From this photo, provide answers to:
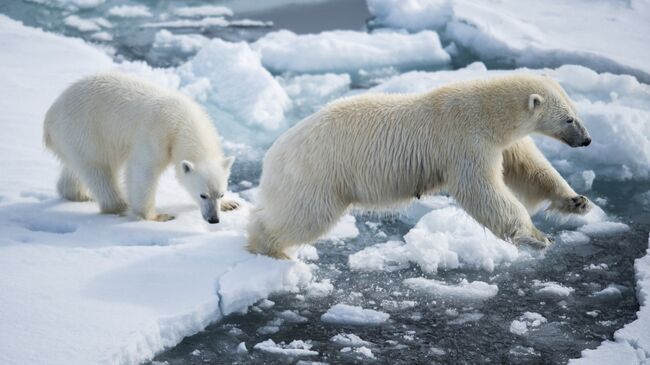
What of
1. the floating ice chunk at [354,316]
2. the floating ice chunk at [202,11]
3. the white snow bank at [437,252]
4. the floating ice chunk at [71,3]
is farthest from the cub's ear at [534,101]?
the floating ice chunk at [71,3]

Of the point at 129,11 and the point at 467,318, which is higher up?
the point at 129,11

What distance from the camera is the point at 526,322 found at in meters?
4.71

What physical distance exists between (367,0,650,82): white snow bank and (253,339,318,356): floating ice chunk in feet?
21.4

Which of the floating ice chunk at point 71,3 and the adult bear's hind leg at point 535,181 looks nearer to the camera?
the adult bear's hind leg at point 535,181

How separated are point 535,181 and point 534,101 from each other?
Result: 0.66 m

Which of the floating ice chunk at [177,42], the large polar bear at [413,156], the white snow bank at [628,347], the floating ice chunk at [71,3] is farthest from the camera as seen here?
the floating ice chunk at [71,3]

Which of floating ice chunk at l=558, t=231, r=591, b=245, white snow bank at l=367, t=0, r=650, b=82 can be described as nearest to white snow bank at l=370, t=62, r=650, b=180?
white snow bank at l=367, t=0, r=650, b=82

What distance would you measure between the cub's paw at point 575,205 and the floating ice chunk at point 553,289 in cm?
51

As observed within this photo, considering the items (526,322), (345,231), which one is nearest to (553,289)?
(526,322)

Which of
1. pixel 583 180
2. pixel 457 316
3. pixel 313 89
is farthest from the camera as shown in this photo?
pixel 313 89

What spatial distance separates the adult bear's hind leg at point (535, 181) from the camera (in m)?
5.37

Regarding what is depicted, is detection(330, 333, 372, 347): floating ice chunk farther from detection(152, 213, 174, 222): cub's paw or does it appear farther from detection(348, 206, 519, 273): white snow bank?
detection(152, 213, 174, 222): cub's paw

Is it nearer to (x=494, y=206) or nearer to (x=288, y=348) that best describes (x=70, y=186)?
(x=288, y=348)

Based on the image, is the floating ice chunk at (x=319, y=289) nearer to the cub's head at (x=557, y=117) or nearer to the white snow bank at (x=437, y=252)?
the white snow bank at (x=437, y=252)
